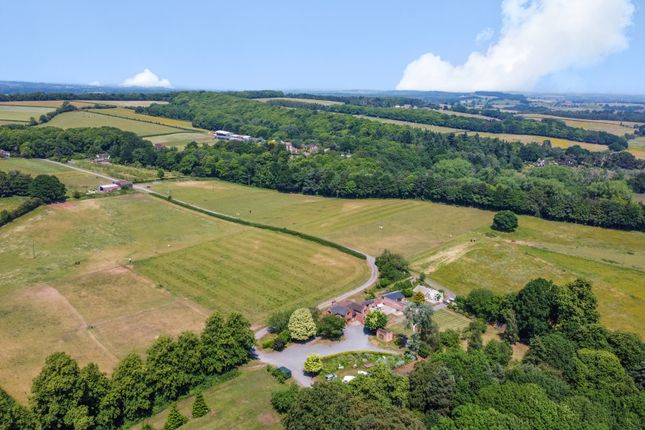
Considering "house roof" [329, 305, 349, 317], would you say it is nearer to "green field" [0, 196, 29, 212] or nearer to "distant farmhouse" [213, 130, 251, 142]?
"green field" [0, 196, 29, 212]

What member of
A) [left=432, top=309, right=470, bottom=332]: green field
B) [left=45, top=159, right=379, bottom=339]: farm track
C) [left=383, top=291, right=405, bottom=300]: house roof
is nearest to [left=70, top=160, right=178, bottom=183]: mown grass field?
[left=45, top=159, right=379, bottom=339]: farm track

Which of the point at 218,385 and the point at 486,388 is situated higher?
the point at 486,388

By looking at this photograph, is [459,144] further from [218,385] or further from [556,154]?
[218,385]

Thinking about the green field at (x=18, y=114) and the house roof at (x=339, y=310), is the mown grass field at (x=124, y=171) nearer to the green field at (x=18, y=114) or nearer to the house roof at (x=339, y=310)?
the green field at (x=18, y=114)

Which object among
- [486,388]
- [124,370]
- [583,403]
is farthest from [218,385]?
[583,403]

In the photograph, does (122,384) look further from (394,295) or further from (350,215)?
(350,215)

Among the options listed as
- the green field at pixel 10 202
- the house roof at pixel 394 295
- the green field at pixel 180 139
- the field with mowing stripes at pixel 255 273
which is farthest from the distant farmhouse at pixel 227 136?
the house roof at pixel 394 295

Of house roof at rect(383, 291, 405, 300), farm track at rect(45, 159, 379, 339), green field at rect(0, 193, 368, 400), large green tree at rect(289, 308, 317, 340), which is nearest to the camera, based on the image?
green field at rect(0, 193, 368, 400)
